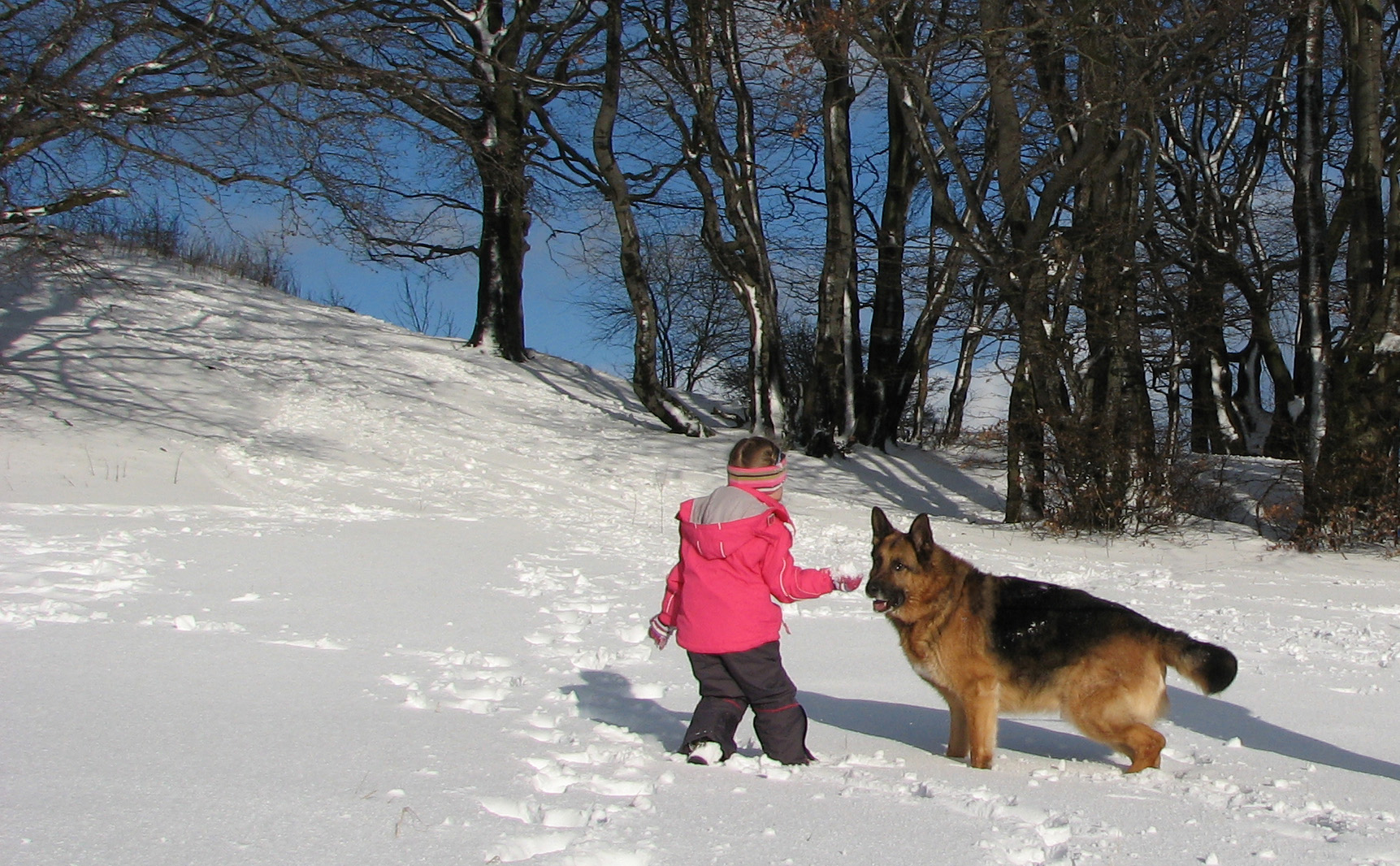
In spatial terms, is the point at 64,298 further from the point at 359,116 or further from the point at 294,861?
the point at 294,861

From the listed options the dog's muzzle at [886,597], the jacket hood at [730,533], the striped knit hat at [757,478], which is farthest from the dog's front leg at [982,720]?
the striped knit hat at [757,478]

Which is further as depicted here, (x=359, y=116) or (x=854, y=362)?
(x=854, y=362)

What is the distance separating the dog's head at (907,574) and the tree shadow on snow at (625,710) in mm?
1091

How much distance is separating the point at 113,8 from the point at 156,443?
495 cm

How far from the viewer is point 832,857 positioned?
9.56 feet

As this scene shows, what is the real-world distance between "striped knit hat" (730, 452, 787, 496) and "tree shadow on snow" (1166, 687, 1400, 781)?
2510 mm

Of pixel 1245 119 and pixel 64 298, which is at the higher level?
pixel 1245 119

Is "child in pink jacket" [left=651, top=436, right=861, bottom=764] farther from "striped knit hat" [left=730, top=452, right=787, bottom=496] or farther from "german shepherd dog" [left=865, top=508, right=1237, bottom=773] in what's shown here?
"german shepherd dog" [left=865, top=508, right=1237, bottom=773]

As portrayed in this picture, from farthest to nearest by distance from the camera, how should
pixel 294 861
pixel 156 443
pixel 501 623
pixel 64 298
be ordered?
pixel 64 298, pixel 156 443, pixel 501 623, pixel 294 861

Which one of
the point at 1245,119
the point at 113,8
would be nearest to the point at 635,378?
the point at 113,8

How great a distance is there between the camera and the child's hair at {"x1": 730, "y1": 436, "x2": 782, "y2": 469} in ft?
14.1

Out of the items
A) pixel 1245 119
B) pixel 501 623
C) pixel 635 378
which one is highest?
pixel 1245 119

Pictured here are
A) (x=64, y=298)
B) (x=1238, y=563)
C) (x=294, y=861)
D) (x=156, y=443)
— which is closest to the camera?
(x=294, y=861)

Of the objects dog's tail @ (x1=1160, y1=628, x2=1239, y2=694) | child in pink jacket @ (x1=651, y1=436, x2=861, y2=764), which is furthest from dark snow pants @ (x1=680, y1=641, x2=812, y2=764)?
dog's tail @ (x1=1160, y1=628, x2=1239, y2=694)
